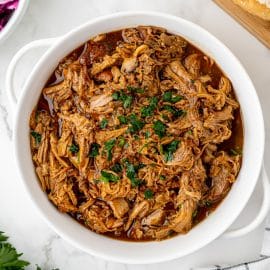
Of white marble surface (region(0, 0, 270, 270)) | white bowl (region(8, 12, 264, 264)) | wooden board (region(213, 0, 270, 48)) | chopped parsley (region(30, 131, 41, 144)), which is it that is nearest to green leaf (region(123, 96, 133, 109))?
white bowl (region(8, 12, 264, 264))

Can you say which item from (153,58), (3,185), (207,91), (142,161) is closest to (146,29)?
(153,58)

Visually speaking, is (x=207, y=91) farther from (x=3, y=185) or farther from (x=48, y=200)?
(x=3, y=185)

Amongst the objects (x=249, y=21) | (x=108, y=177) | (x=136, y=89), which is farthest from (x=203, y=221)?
(x=249, y=21)

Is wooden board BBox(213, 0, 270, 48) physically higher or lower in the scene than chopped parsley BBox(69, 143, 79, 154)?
higher

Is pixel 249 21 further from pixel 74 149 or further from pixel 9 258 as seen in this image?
pixel 9 258

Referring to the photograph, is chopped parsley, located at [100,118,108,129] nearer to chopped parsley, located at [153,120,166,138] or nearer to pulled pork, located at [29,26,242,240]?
pulled pork, located at [29,26,242,240]

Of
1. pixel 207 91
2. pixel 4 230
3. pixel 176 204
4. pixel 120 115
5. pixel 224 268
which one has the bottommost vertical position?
pixel 4 230

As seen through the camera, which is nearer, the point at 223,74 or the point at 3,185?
the point at 223,74
